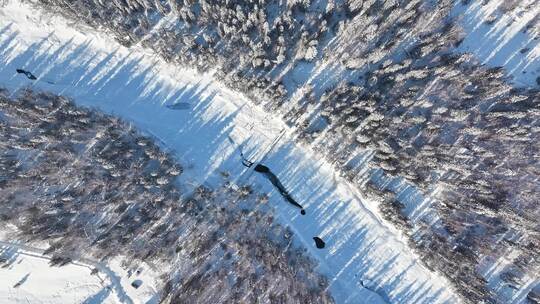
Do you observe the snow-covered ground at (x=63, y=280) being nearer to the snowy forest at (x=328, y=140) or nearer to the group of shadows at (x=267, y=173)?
the snowy forest at (x=328, y=140)

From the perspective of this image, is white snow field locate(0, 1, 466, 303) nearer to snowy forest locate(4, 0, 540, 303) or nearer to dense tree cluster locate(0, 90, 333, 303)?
snowy forest locate(4, 0, 540, 303)

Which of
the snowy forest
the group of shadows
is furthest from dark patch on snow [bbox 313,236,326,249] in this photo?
the snowy forest

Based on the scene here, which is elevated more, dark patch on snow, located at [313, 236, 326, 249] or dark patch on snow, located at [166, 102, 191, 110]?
dark patch on snow, located at [166, 102, 191, 110]

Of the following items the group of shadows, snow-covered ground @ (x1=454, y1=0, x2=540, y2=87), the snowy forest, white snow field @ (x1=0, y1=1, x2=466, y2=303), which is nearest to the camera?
the snowy forest

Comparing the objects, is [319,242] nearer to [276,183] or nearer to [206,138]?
[276,183]

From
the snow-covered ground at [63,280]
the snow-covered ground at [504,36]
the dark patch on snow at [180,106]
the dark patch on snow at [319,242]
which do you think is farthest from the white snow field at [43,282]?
the snow-covered ground at [504,36]

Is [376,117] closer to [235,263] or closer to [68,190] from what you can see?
[235,263]
